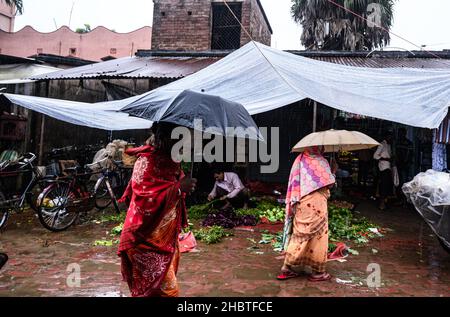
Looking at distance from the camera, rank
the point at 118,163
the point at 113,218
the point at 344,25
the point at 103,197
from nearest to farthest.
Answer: the point at 113,218
the point at 103,197
the point at 118,163
the point at 344,25

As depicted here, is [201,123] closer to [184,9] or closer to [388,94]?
[388,94]

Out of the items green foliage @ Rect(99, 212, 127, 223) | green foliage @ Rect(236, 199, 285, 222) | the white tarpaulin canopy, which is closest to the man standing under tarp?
the white tarpaulin canopy

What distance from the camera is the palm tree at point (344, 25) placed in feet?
42.9

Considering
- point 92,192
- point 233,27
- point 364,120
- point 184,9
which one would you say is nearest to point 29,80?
point 92,192

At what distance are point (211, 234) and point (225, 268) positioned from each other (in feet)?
4.09

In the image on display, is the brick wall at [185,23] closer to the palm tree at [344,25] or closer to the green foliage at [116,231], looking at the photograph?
the palm tree at [344,25]

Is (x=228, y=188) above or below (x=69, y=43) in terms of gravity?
below

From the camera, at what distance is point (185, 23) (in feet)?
40.0

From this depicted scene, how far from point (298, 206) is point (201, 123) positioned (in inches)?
79.3

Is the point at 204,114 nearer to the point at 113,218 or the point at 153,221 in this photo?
the point at 153,221

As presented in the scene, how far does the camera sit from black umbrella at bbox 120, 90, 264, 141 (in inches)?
91.4

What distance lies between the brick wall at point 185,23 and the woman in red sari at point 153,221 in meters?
10.5

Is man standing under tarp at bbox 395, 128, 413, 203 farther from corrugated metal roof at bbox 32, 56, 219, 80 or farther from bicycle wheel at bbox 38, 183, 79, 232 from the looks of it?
bicycle wheel at bbox 38, 183, 79, 232

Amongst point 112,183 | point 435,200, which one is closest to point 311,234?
point 435,200
